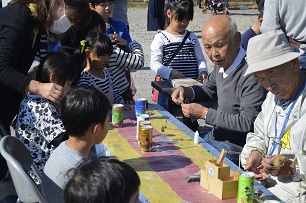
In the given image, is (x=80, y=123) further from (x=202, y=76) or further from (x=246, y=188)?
(x=202, y=76)

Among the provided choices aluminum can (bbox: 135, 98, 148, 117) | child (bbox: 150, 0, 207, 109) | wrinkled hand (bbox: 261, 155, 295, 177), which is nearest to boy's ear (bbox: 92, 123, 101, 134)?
wrinkled hand (bbox: 261, 155, 295, 177)

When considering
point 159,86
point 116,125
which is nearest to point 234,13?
point 159,86

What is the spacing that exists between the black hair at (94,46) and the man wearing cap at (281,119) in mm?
1522

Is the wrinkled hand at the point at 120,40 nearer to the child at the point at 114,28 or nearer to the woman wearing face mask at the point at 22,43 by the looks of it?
the child at the point at 114,28

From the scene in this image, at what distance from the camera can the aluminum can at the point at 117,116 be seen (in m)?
3.98

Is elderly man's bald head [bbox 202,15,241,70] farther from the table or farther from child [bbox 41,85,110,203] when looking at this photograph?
child [bbox 41,85,110,203]

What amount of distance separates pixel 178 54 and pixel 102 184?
13.2 feet

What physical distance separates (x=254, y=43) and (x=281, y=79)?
0.28m

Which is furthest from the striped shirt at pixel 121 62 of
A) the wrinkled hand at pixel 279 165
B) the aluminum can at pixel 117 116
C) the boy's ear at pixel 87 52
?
the wrinkled hand at pixel 279 165

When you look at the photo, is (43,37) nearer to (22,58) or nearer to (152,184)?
(22,58)

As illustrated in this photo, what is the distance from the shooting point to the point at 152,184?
2988 millimetres

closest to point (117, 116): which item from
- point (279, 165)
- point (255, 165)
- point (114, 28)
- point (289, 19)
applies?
point (255, 165)

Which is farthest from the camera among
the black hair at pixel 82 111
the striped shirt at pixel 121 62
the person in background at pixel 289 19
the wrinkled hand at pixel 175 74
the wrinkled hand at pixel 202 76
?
the wrinkled hand at pixel 202 76

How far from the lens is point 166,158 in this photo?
340 cm
